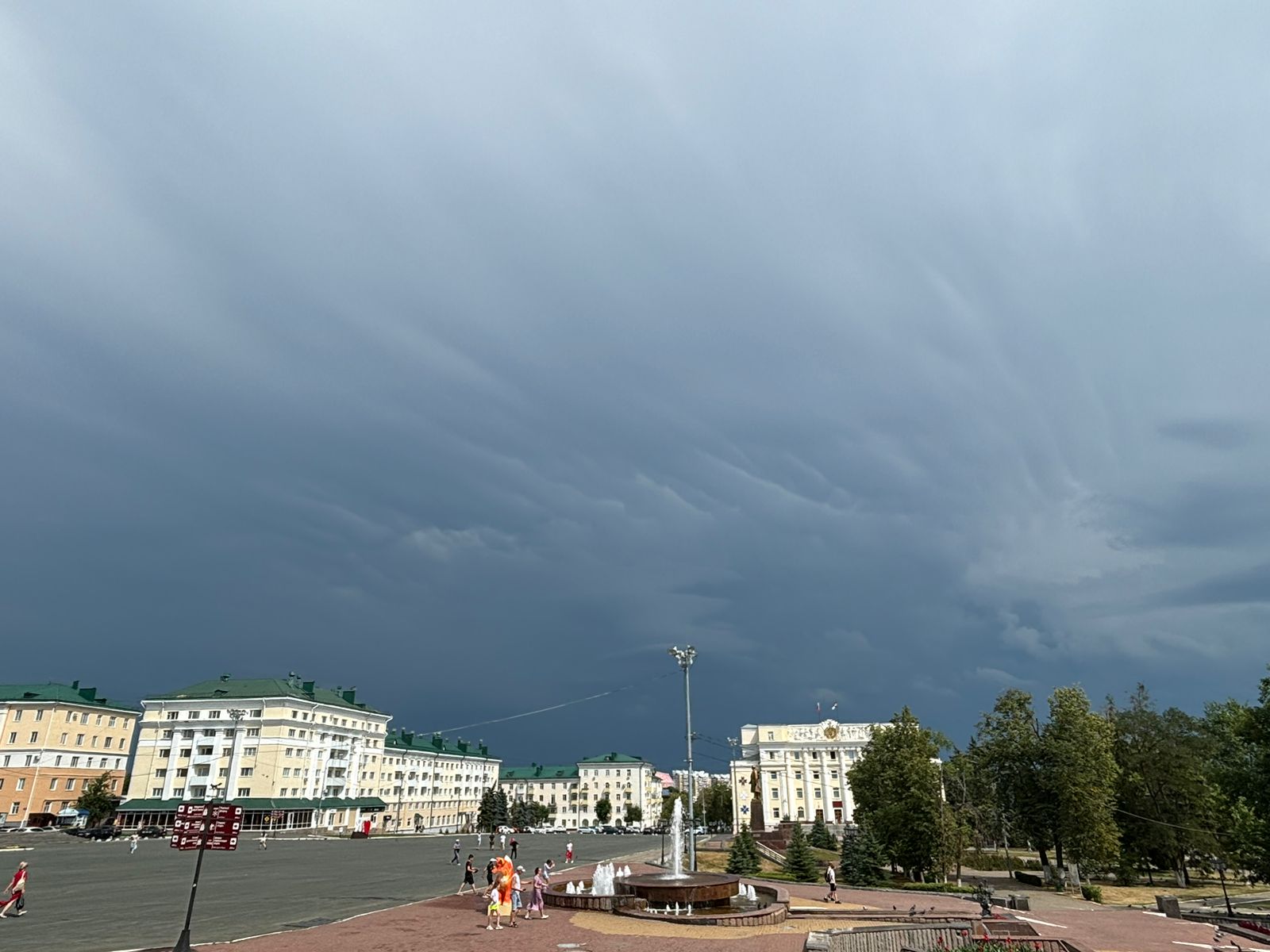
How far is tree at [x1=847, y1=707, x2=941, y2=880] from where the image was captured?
48250 millimetres

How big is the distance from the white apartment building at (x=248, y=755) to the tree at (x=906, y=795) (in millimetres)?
70991

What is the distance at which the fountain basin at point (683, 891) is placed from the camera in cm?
2631

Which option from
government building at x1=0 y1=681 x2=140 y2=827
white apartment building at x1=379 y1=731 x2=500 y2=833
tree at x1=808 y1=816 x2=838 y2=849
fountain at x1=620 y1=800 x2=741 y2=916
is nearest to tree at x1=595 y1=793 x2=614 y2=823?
white apartment building at x1=379 y1=731 x2=500 y2=833

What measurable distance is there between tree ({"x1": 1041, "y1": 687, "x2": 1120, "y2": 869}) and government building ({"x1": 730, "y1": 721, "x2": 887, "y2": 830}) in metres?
85.1

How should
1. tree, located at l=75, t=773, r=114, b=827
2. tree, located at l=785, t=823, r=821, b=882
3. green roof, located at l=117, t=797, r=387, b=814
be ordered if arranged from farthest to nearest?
green roof, located at l=117, t=797, r=387, b=814 → tree, located at l=75, t=773, r=114, b=827 → tree, located at l=785, t=823, r=821, b=882

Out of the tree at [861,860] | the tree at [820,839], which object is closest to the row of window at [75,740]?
the tree at [820,839]

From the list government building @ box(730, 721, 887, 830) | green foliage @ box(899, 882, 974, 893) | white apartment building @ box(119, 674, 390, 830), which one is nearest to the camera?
green foliage @ box(899, 882, 974, 893)

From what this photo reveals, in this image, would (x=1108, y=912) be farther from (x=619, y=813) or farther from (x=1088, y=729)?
(x=619, y=813)

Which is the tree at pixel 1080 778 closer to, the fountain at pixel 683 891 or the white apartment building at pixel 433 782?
the fountain at pixel 683 891

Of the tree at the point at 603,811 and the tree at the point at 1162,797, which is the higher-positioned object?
the tree at the point at 1162,797

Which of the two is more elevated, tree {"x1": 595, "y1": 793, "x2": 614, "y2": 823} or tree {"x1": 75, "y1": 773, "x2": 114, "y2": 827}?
tree {"x1": 75, "y1": 773, "x2": 114, "y2": 827}

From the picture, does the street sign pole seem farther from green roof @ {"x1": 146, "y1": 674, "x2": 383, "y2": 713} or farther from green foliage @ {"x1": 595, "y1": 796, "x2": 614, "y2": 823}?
green foliage @ {"x1": 595, "y1": 796, "x2": 614, "y2": 823}

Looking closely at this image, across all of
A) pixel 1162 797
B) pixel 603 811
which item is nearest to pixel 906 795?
pixel 1162 797

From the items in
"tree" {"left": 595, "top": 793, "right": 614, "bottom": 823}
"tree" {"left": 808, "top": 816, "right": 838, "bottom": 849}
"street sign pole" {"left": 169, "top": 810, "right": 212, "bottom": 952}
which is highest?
"street sign pole" {"left": 169, "top": 810, "right": 212, "bottom": 952}
